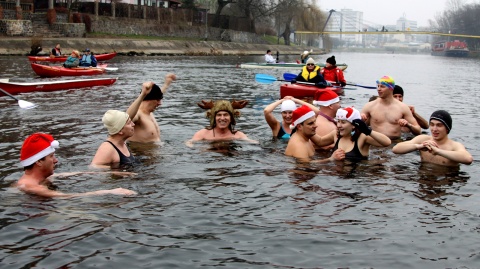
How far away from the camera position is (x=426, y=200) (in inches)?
313

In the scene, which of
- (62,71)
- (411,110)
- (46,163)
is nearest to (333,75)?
(411,110)

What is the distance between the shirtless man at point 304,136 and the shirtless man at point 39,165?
10.1 feet

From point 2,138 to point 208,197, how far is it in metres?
5.99

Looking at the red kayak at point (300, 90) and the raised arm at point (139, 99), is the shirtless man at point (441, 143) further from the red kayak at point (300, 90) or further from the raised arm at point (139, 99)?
the red kayak at point (300, 90)

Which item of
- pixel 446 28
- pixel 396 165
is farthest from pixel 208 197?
pixel 446 28

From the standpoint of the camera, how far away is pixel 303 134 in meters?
9.73

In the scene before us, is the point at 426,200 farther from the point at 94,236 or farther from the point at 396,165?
the point at 94,236

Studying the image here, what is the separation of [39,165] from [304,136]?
433cm

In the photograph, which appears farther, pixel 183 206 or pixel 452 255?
pixel 183 206

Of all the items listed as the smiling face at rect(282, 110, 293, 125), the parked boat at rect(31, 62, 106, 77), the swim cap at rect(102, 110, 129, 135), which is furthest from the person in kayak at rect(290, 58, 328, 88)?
the swim cap at rect(102, 110, 129, 135)

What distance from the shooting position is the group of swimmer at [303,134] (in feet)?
24.3

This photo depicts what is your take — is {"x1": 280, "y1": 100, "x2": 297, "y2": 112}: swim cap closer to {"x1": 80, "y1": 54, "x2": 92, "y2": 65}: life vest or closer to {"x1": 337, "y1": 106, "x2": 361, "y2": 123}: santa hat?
{"x1": 337, "y1": 106, "x2": 361, "y2": 123}: santa hat

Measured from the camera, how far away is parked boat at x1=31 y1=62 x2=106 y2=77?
2638 centimetres

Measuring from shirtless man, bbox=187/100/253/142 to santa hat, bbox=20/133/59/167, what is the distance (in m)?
3.99
